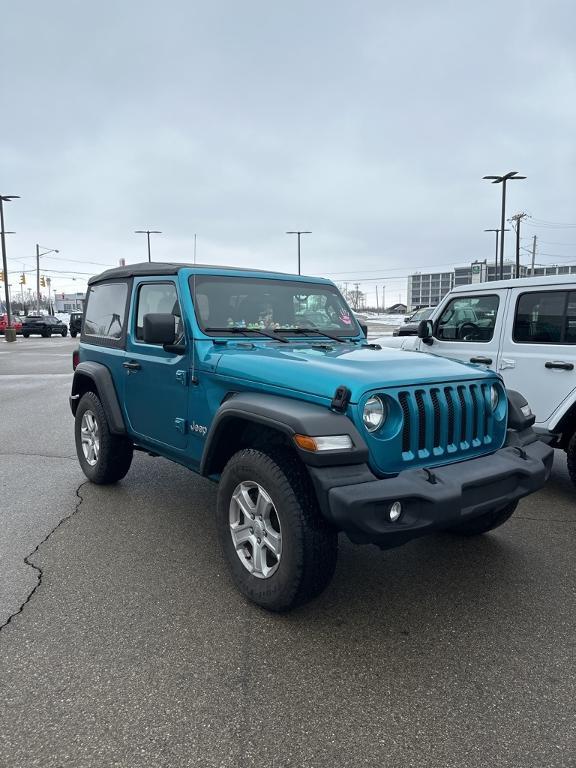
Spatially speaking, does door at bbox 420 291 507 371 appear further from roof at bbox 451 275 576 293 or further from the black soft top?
the black soft top

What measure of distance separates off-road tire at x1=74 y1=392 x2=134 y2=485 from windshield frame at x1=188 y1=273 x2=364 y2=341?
1553mm

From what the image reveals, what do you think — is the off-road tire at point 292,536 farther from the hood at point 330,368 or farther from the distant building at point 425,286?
the distant building at point 425,286

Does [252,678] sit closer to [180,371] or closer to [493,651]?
[493,651]

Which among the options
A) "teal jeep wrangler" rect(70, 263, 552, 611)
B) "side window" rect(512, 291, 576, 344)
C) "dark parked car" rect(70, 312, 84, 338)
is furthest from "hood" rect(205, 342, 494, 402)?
"dark parked car" rect(70, 312, 84, 338)

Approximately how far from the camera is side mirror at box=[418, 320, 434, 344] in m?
5.91

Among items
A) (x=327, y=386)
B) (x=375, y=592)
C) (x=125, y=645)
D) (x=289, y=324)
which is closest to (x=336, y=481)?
(x=327, y=386)

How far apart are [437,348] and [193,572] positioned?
12.6 feet

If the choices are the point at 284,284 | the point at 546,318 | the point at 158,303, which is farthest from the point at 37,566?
the point at 546,318

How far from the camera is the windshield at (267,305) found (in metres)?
3.95

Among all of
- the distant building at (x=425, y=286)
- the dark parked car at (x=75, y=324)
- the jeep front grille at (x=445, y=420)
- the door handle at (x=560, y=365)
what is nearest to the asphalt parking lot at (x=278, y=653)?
the jeep front grille at (x=445, y=420)

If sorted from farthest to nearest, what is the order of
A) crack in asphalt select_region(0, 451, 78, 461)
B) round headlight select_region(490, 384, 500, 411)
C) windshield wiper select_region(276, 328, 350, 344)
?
1. crack in asphalt select_region(0, 451, 78, 461)
2. windshield wiper select_region(276, 328, 350, 344)
3. round headlight select_region(490, 384, 500, 411)

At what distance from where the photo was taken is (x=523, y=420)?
3.48 meters

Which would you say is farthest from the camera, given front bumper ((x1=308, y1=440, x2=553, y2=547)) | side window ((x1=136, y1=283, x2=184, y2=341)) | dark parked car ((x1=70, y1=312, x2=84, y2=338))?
dark parked car ((x1=70, y1=312, x2=84, y2=338))

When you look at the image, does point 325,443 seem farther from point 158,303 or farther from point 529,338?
point 529,338
